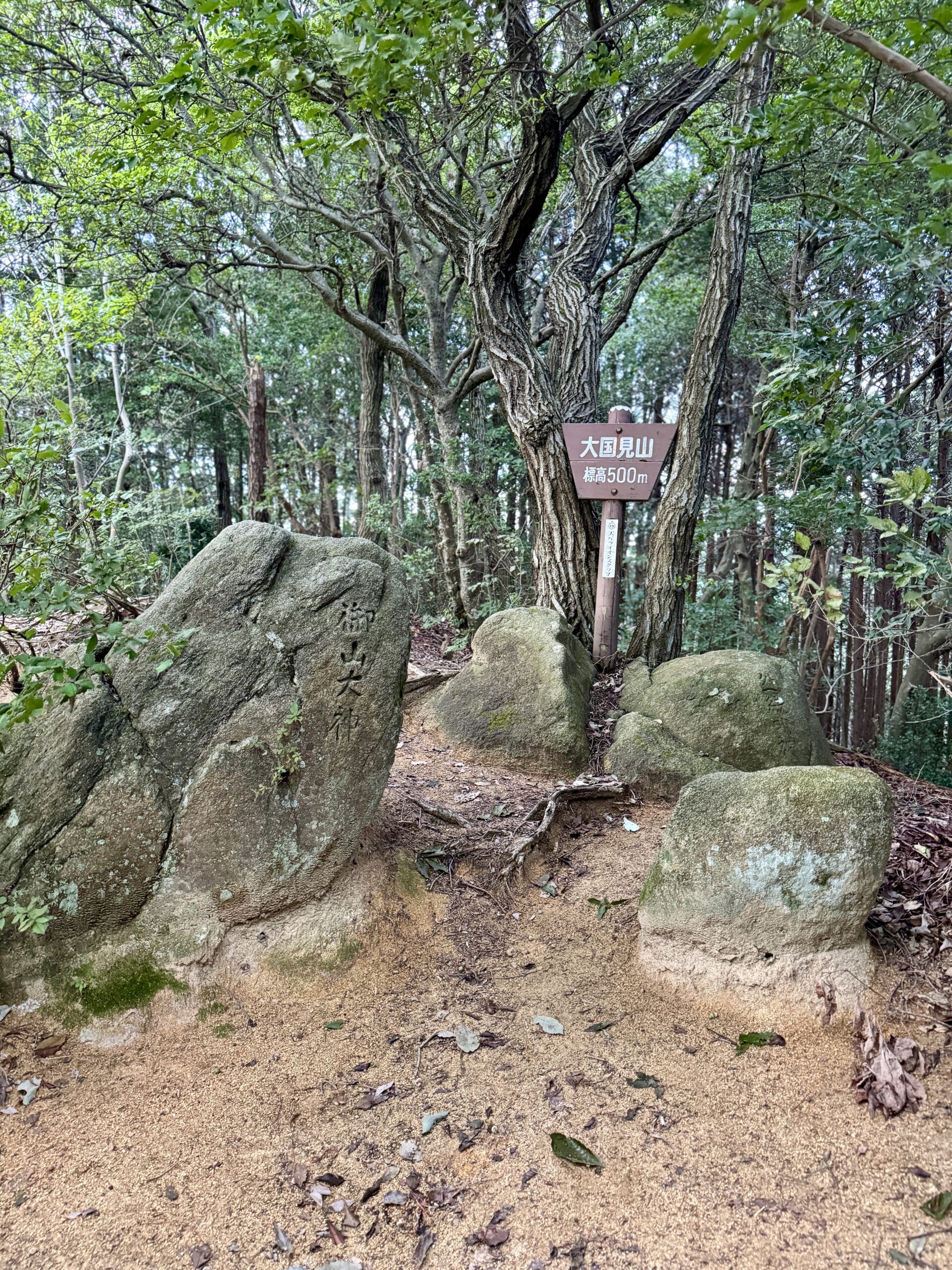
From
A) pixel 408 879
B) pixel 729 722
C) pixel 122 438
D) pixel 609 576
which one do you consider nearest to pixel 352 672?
pixel 408 879

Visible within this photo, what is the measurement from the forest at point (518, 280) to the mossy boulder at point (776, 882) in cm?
94

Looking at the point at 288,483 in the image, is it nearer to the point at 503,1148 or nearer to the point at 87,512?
the point at 87,512

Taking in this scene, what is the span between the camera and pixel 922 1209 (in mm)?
2090

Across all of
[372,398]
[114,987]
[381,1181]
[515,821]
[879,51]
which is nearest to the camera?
[879,51]

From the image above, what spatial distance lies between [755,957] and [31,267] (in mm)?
12775

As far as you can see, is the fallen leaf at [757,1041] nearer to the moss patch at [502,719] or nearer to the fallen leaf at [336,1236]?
the fallen leaf at [336,1236]

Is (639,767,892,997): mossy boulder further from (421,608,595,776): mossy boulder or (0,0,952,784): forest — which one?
(421,608,595,776): mossy boulder

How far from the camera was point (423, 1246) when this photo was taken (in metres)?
2.17

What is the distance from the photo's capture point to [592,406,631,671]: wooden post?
6215 mm

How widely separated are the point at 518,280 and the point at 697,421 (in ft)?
7.65

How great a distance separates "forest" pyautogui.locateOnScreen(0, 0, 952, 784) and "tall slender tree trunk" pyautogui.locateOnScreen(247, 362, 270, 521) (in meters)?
0.04

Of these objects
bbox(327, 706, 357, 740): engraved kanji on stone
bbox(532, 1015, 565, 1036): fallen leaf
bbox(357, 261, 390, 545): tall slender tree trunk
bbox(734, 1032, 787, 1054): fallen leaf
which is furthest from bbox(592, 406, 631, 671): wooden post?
bbox(357, 261, 390, 545): tall slender tree trunk

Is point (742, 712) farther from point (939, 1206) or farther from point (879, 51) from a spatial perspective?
point (879, 51)

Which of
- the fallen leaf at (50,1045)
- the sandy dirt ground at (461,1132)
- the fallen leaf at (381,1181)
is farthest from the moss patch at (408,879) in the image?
the fallen leaf at (50,1045)
